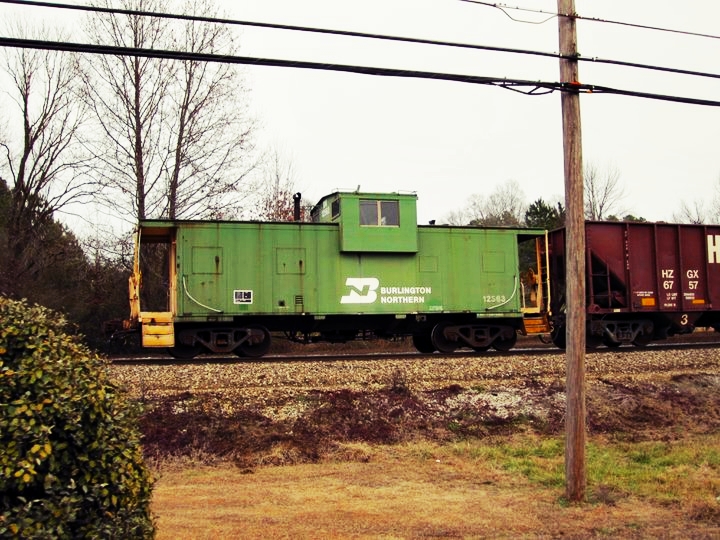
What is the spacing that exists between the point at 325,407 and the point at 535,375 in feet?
14.3

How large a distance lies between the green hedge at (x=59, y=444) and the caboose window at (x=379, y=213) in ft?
40.3

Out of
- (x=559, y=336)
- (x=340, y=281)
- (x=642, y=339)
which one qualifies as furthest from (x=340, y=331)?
(x=642, y=339)

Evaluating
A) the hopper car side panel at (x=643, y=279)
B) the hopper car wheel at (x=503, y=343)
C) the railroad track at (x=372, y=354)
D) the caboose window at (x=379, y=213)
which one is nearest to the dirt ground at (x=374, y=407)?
the railroad track at (x=372, y=354)

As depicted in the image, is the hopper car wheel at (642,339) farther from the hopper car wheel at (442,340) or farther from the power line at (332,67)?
the power line at (332,67)

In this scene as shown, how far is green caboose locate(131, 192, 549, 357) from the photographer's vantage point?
1539cm

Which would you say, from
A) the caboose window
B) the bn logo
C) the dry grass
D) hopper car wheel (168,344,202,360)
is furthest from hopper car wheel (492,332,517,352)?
the dry grass

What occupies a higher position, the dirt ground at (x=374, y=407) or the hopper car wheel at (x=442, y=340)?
the hopper car wheel at (x=442, y=340)

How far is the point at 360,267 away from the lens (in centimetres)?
1617

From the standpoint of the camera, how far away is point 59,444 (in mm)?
3633

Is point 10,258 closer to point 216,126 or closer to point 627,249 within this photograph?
point 216,126

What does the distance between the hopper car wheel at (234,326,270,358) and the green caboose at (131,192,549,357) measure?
2 cm

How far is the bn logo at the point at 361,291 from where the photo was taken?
1609 centimetres

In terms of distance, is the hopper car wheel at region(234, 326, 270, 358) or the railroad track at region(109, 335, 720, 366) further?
the hopper car wheel at region(234, 326, 270, 358)

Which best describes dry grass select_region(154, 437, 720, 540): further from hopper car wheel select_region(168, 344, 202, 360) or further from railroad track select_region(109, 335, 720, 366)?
hopper car wheel select_region(168, 344, 202, 360)
